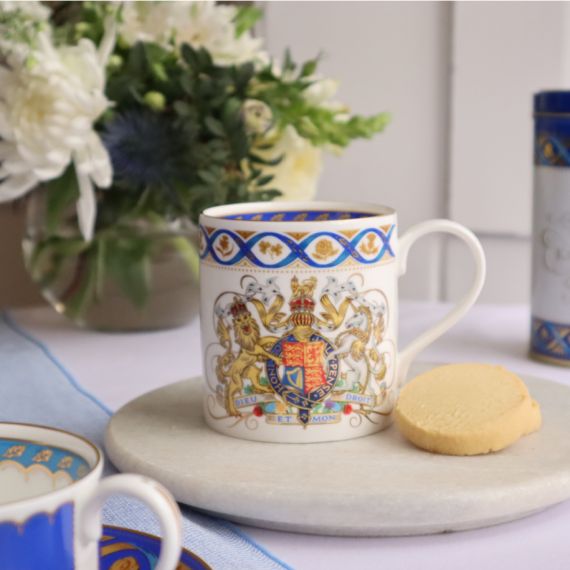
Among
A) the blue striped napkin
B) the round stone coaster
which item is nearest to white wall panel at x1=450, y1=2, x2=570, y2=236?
the blue striped napkin

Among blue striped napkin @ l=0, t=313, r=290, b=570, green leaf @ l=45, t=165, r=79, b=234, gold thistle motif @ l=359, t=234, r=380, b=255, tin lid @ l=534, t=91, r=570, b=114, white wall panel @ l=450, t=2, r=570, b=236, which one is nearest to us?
blue striped napkin @ l=0, t=313, r=290, b=570

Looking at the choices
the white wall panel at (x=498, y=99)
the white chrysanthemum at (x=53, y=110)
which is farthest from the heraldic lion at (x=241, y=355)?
the white wall panel at (x=498, y=99)

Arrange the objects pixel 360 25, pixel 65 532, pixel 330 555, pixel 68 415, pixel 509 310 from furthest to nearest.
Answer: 1. pixel 360 25
2. pixel 509 310
3. pixel 68 415
4. pixel 330 555
5. pixel 65 532

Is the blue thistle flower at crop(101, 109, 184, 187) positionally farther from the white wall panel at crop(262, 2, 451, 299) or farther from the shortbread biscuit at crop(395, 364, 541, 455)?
the white wall panel at crop(262, 2, 451, 299)

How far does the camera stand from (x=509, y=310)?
1021 millimetres

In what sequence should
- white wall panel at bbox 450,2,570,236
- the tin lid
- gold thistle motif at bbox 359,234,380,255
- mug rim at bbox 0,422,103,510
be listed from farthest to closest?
white wall panel at bbox 450,2,570,236, the tin lid, gold thistle motif at bbox 359,234,380,255, mug rim at bbox 0,422,103,510

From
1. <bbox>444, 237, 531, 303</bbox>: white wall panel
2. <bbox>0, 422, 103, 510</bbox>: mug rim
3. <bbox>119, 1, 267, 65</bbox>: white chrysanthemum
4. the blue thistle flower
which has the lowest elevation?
<bbox>444, 237, 531, 303</bbox>: white wall panel

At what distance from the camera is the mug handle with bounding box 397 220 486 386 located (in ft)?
1.99

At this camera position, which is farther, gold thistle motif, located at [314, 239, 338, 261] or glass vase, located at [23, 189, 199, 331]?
glass vase, located at [23, 189, 199, 331]

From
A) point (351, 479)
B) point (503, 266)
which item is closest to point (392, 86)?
point (503, 266)

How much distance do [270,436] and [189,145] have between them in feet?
1.22

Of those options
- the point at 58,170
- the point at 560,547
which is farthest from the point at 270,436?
the point at 58,170

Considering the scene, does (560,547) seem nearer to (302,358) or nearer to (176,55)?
(302,358)

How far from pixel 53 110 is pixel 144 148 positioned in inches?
3.9
